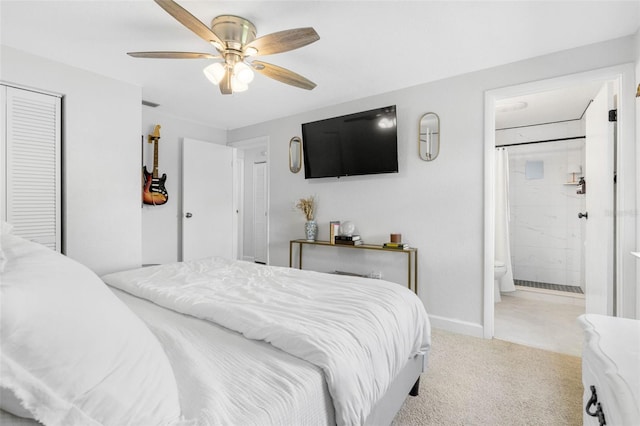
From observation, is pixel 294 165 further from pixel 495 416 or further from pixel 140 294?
pixel 495 416

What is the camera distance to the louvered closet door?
240 cm

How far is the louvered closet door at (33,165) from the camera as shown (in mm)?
2402

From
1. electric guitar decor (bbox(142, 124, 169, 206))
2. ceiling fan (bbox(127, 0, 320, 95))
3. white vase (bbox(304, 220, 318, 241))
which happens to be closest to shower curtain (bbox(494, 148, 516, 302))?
white vase (bbox(304, 220, 318, 241))

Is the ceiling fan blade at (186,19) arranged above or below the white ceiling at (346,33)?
below

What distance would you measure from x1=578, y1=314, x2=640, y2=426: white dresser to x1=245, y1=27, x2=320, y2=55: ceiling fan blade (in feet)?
5.98

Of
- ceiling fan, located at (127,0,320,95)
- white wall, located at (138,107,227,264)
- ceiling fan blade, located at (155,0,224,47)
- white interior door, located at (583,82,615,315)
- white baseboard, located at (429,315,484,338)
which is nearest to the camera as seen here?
ceiling fan blade, located at (155,0,224,47)

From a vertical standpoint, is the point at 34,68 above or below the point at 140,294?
above

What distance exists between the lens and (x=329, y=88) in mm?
3143

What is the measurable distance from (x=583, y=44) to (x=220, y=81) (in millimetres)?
2718

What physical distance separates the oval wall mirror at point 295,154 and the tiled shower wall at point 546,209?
3.08 metres

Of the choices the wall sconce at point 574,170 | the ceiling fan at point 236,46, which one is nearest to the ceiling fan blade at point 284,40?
the ceiling fan at point 236,46

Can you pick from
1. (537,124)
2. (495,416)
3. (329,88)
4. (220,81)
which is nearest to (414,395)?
(495,416)

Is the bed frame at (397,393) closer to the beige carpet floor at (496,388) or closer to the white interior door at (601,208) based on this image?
the beige carpet floor at (496,388)

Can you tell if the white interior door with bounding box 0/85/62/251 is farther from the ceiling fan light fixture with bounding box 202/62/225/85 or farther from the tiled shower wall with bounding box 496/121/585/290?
the tiled shower wall with bounding box 496/121/585/290
